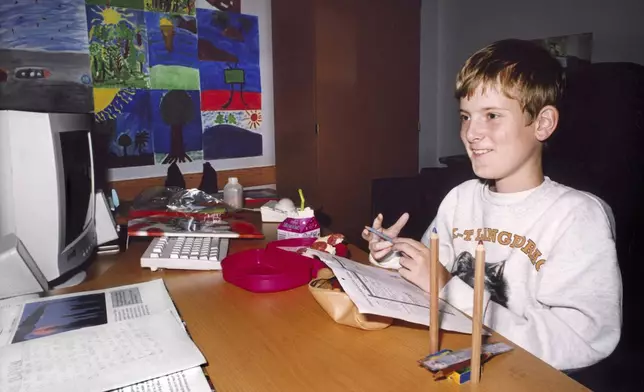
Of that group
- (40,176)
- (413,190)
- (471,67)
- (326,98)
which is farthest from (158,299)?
(326,98)

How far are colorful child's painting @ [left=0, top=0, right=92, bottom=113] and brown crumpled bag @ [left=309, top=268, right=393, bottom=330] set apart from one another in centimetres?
168

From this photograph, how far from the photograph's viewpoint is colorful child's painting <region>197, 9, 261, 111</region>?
239cm

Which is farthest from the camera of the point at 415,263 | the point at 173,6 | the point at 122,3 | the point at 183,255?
the point at 173,6

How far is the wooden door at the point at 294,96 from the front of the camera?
2371 millimetres

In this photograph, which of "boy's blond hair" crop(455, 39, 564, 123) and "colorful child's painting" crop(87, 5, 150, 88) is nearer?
"boy's blond hair" crop(455, 39, 564, 123)

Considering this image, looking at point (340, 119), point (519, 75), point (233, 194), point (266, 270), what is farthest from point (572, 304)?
point (340, 119)

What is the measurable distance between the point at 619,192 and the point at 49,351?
138 centimetres

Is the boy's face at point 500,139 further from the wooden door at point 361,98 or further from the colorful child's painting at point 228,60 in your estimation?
the colorful child's painting at point 228,60

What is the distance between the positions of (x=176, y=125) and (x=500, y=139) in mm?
1742

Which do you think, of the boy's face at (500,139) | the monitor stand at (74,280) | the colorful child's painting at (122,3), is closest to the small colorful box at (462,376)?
the boy's face at (500,139)

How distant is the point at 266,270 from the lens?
1111mm

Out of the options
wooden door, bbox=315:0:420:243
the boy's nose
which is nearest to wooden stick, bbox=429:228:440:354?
the boy's nose

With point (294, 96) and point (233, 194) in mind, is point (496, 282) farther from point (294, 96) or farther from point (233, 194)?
point (294, 96)

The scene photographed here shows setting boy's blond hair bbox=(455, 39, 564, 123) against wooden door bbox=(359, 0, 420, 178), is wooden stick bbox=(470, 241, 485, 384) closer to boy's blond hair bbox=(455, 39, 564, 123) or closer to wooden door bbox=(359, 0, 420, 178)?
boy's blond hair bbox=(455, 39, 564, 123)
